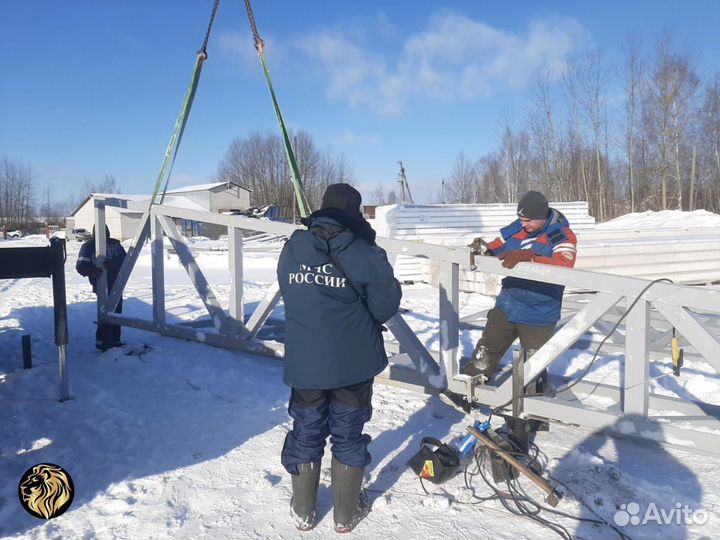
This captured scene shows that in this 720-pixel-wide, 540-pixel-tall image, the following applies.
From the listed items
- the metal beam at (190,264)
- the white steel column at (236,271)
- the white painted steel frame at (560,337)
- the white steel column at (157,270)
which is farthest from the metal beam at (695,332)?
the white steel column at (157,270)

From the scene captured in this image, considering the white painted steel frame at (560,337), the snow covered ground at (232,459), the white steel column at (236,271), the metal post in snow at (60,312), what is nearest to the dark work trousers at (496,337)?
the white painted steel frame at (560,337)

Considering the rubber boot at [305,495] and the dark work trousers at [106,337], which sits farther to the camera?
the dark work trousers at [106,337]

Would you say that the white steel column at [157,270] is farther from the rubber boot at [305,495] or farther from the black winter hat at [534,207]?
the black winter hat at [534,207]

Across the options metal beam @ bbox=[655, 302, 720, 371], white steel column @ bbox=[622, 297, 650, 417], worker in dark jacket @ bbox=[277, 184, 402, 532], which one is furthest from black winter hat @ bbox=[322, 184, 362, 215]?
metal beam @ bbox=[655, 302, 720, 371]

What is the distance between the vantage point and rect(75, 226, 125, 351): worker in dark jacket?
5875 mm

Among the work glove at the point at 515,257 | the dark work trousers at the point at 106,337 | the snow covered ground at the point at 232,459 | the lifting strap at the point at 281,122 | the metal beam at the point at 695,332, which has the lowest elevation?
the snow covered ground at the point at 232,459

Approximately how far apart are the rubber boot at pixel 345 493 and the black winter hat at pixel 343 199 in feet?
4.03

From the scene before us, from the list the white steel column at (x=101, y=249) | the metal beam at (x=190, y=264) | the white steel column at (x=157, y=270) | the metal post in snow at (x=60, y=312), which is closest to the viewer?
the metal post in snow at (x=60, y=312)

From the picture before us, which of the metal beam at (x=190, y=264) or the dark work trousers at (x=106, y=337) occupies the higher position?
the metal beam at (x=190, y=264)

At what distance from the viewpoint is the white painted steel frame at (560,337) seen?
3027mm

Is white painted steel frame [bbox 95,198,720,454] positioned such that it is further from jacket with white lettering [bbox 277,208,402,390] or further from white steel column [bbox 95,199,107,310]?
jacket with white lettering [bbox 277,208,402,390]

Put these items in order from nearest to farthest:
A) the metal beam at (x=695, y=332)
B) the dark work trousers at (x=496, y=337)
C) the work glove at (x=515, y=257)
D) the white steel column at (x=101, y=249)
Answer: the metal beam at (x=695, y=332)
the work glove at (x=515, y=257)
the dark work trousers at (x=496, y=337)
the white steel column at (x=101, y=249)

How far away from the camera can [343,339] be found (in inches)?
103

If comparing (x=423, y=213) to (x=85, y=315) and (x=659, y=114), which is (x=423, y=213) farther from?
(x=659, y=114)
